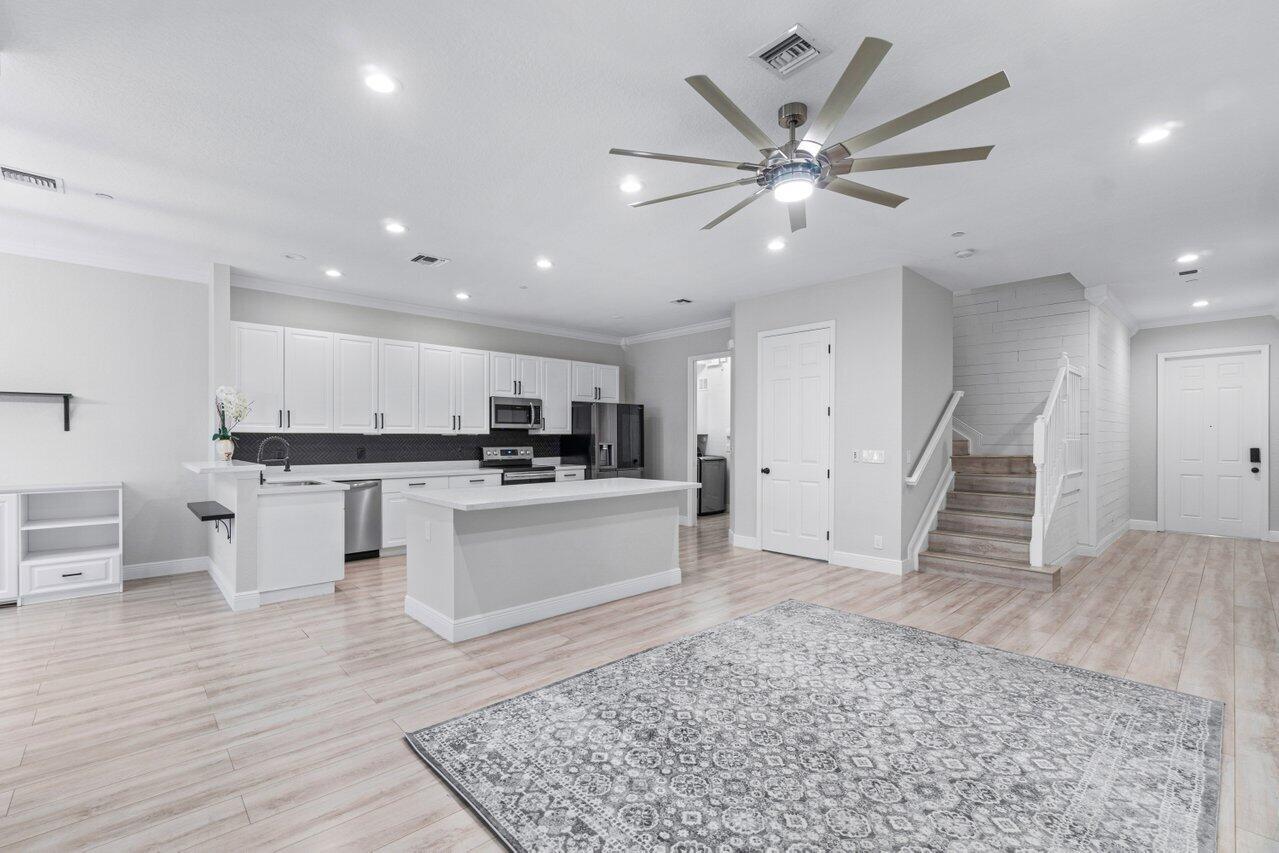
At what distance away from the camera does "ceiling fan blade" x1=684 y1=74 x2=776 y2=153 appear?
200 cm

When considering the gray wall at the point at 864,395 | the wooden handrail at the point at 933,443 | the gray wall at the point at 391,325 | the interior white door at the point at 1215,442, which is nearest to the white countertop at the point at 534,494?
the gray wall at the point at 864,395

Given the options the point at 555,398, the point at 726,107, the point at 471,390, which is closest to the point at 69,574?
the point at 471,390

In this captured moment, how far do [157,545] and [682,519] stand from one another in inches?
222

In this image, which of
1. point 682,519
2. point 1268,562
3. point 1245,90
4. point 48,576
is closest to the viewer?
point 1245,90

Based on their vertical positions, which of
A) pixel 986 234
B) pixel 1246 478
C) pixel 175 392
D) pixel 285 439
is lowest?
pixel 1246 478

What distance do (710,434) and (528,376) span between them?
377cm

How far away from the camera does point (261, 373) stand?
5.38 metres

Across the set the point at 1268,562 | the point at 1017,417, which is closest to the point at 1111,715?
the point at 1017,417

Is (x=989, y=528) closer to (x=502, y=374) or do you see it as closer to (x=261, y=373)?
(x=502, y=374)

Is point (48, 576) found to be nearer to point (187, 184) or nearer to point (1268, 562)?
point (187, 184)

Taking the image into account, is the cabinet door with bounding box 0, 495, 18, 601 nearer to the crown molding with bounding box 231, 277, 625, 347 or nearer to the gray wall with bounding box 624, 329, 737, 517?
the crown molding with bounding box 231, 277, 625, 347

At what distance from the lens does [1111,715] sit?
260 cm

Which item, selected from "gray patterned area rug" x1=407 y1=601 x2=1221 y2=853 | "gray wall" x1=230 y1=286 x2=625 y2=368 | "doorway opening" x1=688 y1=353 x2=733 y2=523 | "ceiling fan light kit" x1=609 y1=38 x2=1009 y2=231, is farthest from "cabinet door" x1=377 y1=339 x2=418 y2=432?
"ceiling fan light kit" x1=609 y1=38 x2=1009 y2=231

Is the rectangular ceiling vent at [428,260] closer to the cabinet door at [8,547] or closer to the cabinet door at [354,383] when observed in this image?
the cabinet door at [354,383]
